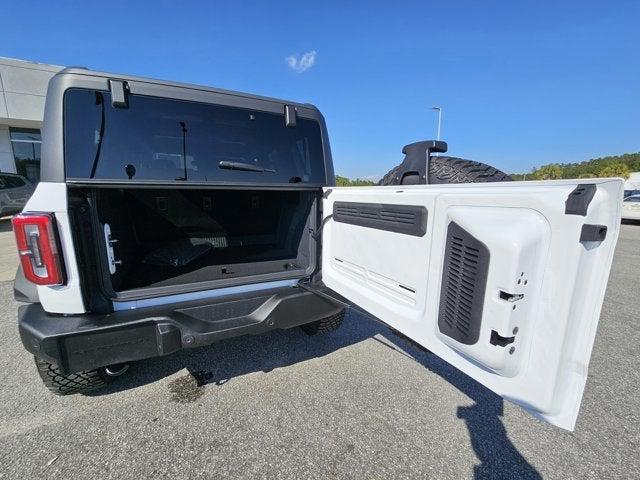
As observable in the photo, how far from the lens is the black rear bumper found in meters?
1.64

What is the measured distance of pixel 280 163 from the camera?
8.00 ft

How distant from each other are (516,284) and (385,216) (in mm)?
803

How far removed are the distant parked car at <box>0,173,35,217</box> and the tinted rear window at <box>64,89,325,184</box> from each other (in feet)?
39.1

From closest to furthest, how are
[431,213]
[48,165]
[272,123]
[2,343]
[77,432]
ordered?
[431,213]
[48,165]
[77,432]
[272,123]
[2,343]

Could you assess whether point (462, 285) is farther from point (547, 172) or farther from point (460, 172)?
point (547, 172)

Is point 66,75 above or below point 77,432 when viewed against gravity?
above

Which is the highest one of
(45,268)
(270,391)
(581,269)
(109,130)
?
(109,130)

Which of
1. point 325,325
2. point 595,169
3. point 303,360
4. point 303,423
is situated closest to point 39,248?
point 303,423

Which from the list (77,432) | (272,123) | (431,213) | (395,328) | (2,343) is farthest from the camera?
(2,343)

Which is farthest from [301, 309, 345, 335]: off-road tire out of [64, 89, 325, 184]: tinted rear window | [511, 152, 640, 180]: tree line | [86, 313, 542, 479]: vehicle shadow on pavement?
[511, 152, 640, 180]: tree line

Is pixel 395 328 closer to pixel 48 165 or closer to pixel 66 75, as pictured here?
pixel 48 165

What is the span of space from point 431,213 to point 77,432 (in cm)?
248

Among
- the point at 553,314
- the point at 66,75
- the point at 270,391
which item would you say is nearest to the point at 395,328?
the point at 553,314

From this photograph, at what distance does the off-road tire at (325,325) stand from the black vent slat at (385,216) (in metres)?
1.19
